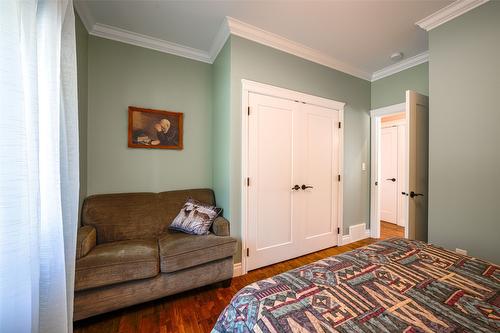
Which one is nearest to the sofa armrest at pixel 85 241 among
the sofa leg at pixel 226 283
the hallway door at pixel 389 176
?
the sofa leg at pixel 226 283

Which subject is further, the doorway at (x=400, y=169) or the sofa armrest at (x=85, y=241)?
the doorway at (x=400, y=169)

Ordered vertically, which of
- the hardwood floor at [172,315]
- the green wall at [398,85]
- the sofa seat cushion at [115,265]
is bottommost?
the hardwood floor at [172,315]

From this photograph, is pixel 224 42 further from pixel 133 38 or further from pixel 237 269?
pixel 237 269

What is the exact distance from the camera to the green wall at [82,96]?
184cm

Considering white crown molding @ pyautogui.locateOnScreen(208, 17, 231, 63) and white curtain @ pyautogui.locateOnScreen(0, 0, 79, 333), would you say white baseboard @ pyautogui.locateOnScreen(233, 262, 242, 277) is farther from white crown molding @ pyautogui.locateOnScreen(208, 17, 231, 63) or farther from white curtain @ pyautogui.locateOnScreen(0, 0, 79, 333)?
white crown molding @ pyautogui.locateOnScreen(208, 17, 231, 63)

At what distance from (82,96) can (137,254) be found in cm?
172

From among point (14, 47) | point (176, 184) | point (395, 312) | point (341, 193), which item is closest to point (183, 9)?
point (14, 47)

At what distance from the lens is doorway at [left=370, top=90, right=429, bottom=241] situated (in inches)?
81.0

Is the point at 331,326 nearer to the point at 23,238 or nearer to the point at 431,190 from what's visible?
the point at 23,238

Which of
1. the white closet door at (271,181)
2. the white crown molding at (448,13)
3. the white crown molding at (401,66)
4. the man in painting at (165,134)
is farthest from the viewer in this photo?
the white crown molding at (401,66)

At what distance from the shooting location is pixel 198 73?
262 centimetres

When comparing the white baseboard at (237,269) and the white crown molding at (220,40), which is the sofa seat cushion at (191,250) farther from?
the white crown molding at (220,40)

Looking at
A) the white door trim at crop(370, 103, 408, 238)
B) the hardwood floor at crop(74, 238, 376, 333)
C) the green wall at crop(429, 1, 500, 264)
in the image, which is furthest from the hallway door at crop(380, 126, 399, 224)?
the hardwood floor at crop(74, 238, 376, 333)

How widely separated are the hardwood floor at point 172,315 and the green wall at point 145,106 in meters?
1.24
